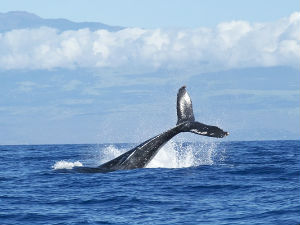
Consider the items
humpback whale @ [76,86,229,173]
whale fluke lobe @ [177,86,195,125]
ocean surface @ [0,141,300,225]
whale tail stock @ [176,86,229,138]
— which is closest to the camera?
ocean surface @ [0,141,300,225]

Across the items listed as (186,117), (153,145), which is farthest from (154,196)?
(186,117)

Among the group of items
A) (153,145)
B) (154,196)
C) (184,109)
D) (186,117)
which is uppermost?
(184,109)

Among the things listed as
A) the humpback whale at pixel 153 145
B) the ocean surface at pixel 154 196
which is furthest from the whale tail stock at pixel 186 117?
the ocean surface at pixel 154 196

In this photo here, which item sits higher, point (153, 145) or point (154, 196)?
point (153, 145)

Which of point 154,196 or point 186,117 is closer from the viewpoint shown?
point 154,196

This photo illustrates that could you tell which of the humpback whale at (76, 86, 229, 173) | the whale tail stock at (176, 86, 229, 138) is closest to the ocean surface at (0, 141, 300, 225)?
the humpback whale at (76, 86, 229, 173)

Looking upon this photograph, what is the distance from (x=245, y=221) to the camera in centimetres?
1318

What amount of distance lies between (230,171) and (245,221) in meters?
9.76

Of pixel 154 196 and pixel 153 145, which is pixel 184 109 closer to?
pixel 153 145

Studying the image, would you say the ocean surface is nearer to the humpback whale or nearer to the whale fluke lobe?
the humpback whale

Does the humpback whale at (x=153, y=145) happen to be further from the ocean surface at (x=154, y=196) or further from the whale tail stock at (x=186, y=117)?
the ocean surface at (x=154, y=196)

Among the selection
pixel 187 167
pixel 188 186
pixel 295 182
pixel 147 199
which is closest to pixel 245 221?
pixel 147 199

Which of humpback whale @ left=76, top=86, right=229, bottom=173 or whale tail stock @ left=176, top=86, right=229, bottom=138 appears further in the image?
humpback whale @ left=76, top=86, right=229, bottom=173

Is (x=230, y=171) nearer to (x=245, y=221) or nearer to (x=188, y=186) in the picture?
(x=188, y=186)
